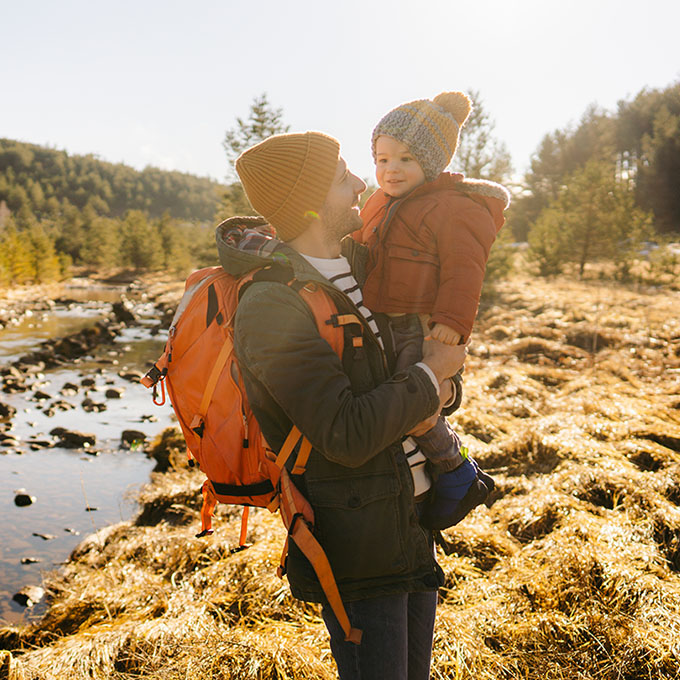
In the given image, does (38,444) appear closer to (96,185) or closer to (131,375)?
(131,375)

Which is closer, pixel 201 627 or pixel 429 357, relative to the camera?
pixel 429 357

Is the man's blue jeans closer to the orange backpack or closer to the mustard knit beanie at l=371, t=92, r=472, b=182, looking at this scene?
the orange backpack

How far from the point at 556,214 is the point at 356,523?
21.4 meters

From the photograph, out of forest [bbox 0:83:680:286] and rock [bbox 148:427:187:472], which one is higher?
forest [bbox 0:83:680:286]

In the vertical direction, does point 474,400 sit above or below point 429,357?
below

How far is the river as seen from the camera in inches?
208

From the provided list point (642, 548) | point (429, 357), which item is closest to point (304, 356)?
point (429, 357)

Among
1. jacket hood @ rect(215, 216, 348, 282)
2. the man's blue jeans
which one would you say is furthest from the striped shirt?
the man's blue jeans

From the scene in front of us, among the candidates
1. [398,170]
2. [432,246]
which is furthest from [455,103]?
[432,246]

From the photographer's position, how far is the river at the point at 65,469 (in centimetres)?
528

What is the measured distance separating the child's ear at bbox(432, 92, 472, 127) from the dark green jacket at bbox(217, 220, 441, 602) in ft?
3.56

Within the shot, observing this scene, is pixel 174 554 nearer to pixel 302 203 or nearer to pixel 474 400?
pixel 302 203

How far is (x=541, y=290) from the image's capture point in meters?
17.1

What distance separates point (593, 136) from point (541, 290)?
28.2 metres
